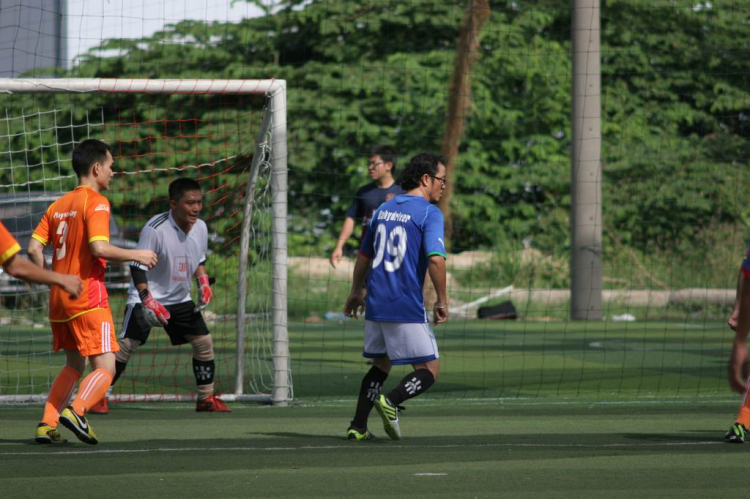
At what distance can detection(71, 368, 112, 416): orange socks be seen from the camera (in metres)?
6.86

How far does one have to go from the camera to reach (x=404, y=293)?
730 cm

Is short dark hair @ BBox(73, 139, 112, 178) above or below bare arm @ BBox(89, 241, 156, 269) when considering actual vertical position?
above

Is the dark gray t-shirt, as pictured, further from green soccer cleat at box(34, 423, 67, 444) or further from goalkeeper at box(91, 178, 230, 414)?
green soccer cleat at box(34, 423, 67, 444)

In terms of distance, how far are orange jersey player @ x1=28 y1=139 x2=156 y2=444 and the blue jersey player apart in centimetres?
143

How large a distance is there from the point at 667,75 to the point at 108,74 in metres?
13.7

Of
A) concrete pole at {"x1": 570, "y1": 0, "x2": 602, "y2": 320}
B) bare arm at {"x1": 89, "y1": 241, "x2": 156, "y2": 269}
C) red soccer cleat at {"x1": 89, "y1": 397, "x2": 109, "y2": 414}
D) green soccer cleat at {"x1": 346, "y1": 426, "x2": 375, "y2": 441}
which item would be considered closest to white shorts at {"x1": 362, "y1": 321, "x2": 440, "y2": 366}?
green soccer cleat at {"x1": 346, "y1": 426, "x2": 375, "y2": 441}

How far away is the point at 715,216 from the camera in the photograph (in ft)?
85.6

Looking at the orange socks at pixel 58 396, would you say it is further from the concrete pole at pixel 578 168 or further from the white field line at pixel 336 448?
the concrete pole at pixel 578 168

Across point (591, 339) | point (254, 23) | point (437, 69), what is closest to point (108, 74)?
point (254, 23)

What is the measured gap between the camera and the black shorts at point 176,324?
29.2 ft

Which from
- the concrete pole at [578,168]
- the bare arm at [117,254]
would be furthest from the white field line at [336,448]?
the concrete pole at [578,168]

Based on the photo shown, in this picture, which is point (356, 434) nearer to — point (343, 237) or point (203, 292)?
point (203, 292)

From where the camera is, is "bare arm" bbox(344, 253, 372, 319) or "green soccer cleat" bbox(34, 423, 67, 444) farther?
"bare arm" bbox(344, 253, 372, 319)

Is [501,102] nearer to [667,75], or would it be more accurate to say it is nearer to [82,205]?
[667,75]
